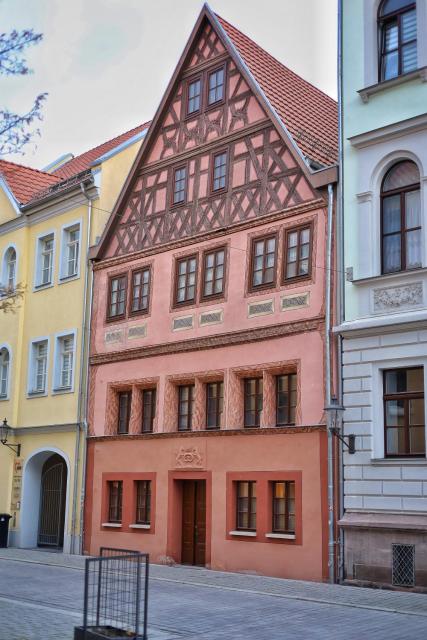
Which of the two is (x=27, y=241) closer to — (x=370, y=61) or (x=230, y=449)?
(x=230, y=449)

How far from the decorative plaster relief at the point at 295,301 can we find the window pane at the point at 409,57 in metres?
4.96

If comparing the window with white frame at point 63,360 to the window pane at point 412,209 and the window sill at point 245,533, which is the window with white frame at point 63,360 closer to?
the window sill at point 245,533

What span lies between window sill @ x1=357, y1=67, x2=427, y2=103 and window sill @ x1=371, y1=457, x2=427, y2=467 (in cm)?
724

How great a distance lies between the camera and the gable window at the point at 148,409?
22.0 meters

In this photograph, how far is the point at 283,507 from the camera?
59.9 ft

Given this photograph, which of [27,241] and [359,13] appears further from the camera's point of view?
[27,241]

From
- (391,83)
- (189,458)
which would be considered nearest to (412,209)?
(391,83)

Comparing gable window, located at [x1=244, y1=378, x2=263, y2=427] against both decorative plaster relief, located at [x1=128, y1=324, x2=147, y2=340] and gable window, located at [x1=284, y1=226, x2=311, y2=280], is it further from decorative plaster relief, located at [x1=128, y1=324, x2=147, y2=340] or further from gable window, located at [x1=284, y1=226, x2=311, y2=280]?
decorative plaster relief, located at [x1=128, y1=324, x2=147, y2=340]

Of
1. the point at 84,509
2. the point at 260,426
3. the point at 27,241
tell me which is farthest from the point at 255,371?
the point at 27,241

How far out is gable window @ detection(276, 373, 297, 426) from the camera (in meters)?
18.6

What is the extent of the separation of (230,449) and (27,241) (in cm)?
1181

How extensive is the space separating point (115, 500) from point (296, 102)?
11.2m

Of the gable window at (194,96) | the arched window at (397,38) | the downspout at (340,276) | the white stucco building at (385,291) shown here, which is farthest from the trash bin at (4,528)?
the arched window at (397,38)

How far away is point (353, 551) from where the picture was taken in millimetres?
16141
